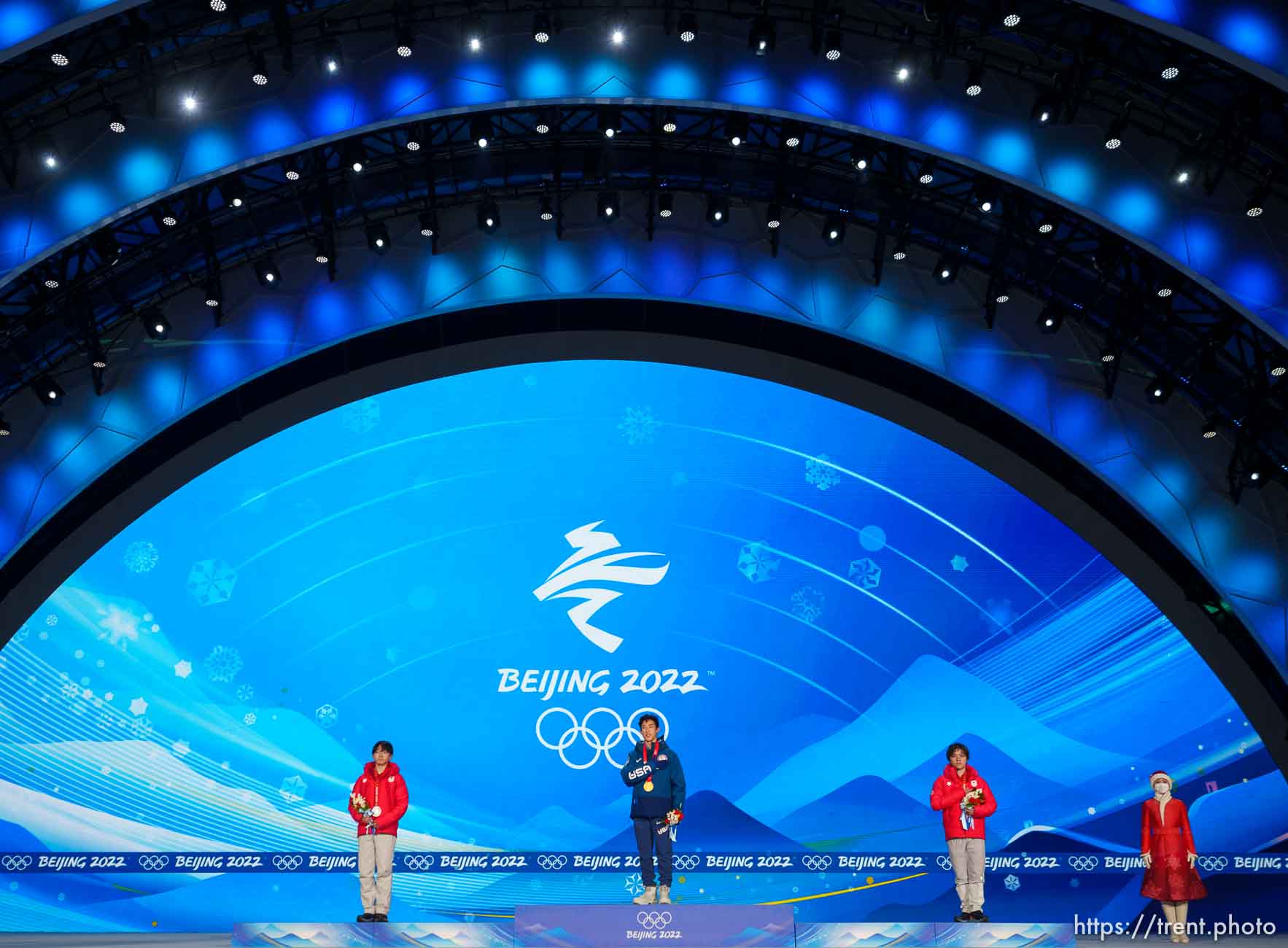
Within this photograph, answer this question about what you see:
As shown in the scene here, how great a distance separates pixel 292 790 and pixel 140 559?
4.52m

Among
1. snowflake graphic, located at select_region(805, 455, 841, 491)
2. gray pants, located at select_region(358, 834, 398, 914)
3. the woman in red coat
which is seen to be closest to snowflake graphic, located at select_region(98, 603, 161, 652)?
gray pants, located at select_region(358, 834, 398, 914)

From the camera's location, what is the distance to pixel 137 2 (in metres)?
11.4

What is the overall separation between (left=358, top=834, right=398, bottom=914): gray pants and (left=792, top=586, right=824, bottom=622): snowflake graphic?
340 inches

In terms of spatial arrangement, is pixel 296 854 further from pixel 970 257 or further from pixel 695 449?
pixel 970 257

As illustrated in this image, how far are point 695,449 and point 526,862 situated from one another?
724 centimetres

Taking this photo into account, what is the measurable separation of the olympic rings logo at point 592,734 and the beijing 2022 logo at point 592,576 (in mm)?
1144

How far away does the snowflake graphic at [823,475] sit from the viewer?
19.3m

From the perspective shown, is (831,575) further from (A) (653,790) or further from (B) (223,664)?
(B) (223,664)

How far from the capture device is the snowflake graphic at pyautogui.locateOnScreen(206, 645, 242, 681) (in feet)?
60.9

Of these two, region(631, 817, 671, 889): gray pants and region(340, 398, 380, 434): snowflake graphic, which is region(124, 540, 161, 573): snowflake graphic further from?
region(631, 817, 671, 889): gray pants

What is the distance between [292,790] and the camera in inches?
725

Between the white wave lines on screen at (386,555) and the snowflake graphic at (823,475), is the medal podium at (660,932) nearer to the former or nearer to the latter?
the white wave lines on screen at (386,555)

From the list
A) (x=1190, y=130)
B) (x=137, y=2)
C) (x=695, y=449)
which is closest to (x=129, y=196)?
(x=137, y=2)

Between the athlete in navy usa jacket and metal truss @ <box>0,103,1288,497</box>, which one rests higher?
metal truss @ <box>0,103,1288,497</box>
